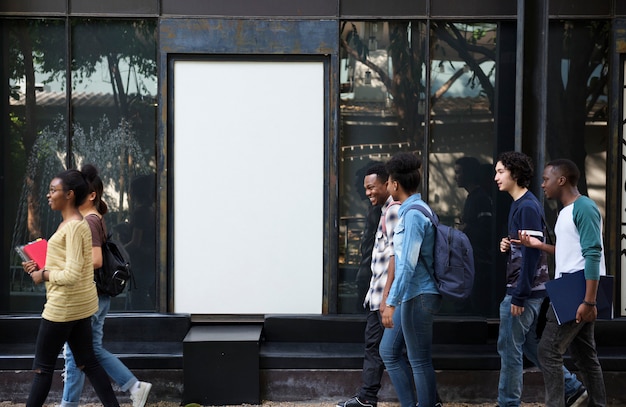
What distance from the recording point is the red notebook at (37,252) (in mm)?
5668

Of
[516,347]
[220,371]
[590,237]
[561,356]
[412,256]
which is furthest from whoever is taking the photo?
[220,371]

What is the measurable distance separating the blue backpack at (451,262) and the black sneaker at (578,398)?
1.24 meters

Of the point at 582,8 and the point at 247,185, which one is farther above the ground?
the point at 582,8

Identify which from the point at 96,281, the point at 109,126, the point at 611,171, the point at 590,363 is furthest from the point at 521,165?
the point at 109,126

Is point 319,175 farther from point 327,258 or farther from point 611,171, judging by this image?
point 611,171

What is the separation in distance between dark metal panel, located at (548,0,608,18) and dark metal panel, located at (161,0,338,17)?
203 centimetres

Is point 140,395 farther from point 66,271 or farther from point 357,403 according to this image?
point 357,403

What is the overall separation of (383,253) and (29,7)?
3.97m

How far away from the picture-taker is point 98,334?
614 cm

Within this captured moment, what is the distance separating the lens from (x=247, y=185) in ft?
25.3

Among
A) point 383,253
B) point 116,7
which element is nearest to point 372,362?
point 383,253

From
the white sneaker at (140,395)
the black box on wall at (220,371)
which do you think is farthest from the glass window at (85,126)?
the white sneaker at (140,395)

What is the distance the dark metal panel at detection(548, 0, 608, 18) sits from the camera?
25.0ft

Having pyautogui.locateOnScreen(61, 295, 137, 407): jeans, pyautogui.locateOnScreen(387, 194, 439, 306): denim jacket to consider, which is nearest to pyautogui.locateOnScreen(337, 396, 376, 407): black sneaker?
pyautogui.locateOnScreen(387, 194, 439, 306): denim jacket
